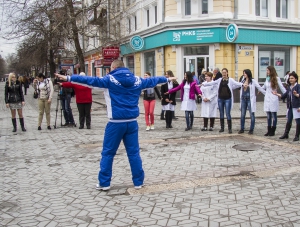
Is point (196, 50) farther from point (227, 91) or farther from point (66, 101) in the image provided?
point (227, 91)

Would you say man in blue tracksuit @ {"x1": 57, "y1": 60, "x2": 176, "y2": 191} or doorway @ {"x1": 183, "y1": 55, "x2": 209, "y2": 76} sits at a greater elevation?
doorway @ {"x1": 183, "y1": 55, "x2": 209, "y2": 76}

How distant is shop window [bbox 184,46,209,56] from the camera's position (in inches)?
891

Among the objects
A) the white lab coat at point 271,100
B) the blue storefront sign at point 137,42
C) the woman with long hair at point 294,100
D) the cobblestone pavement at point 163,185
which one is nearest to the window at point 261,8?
the blue storefront sign at point 137,42

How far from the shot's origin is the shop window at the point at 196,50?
74.3 feet

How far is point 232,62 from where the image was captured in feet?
73.6

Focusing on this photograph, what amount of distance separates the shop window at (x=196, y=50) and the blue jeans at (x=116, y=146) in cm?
1814

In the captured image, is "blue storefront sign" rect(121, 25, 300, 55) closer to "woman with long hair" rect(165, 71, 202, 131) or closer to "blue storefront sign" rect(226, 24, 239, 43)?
"blue storefront sign" rect(226, 24, 239, 43)

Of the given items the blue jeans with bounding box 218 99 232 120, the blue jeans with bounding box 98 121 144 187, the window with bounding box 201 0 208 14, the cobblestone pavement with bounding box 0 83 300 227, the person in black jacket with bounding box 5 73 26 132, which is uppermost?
the window with bounding box 201 0 208 14

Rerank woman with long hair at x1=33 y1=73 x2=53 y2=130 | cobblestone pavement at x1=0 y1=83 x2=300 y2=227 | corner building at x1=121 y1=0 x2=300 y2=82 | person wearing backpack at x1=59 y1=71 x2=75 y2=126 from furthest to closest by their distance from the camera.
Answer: corner building at x1=121 y1=0 x2=300 y2=82
person wearing backpack at x1=59 y1=71 x2=75 y2=126
woman with long hair at x1=33 y1=73 x2=53 y2=130
cobblestone pavement at x1=0 y1=83 x2=300 y2=227

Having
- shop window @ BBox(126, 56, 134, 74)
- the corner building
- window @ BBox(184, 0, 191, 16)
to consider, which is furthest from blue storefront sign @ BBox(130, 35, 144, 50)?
shop window @ BBox(126, 56, 134, 74)

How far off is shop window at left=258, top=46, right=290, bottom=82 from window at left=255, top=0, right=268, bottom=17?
219 centimetres

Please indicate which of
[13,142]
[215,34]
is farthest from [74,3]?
[13,142]

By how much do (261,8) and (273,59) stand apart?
139 inches

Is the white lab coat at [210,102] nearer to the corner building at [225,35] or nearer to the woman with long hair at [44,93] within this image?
Result: the woman with long hair at [44,93]
